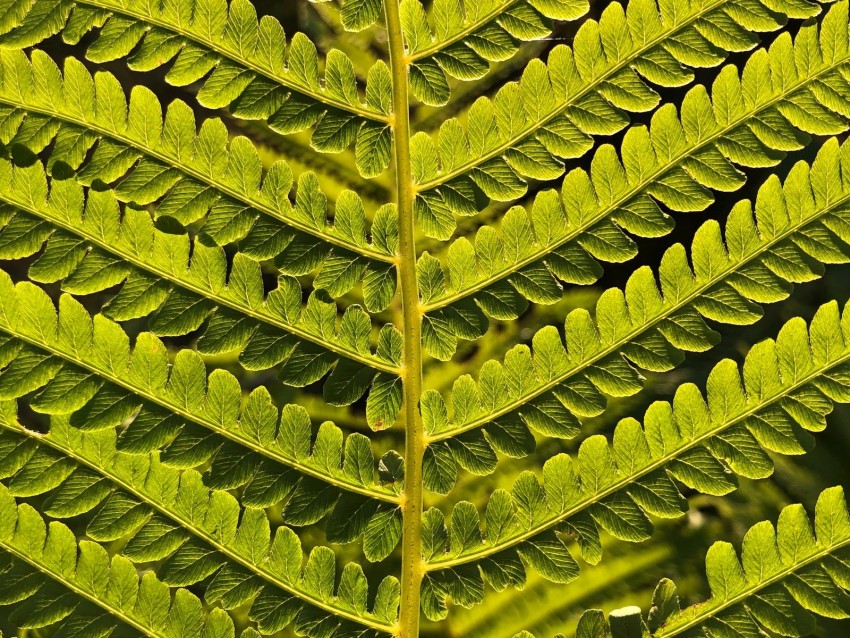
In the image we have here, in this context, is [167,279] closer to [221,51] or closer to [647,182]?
[221,51]

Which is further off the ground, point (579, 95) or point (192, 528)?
point (579, 95)

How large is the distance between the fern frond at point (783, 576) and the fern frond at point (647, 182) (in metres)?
0.53

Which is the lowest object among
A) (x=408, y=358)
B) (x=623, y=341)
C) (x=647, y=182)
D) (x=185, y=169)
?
(x=408, y=358)

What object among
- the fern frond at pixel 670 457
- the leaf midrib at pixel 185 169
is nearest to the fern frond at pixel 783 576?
the fern frond at pixel 670 457

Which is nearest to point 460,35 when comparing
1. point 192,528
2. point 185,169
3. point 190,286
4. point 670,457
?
point 185,169

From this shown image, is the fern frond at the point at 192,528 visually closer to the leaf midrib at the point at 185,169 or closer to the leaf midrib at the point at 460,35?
the leaf midrib at the point at 185,169

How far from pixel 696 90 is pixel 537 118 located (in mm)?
264

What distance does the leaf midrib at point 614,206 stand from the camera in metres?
1.39

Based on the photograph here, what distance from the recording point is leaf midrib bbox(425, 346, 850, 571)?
140cm

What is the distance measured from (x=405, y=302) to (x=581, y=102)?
45 cm

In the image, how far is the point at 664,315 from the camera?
1.43 metres

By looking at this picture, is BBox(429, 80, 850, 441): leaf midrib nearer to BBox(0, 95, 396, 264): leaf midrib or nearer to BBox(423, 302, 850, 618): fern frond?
BBox(423, 302, 850, 618): fern frond

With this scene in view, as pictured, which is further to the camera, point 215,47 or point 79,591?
point 79,591

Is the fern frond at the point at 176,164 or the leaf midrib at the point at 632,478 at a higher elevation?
the fern frond at the point at 176,164
